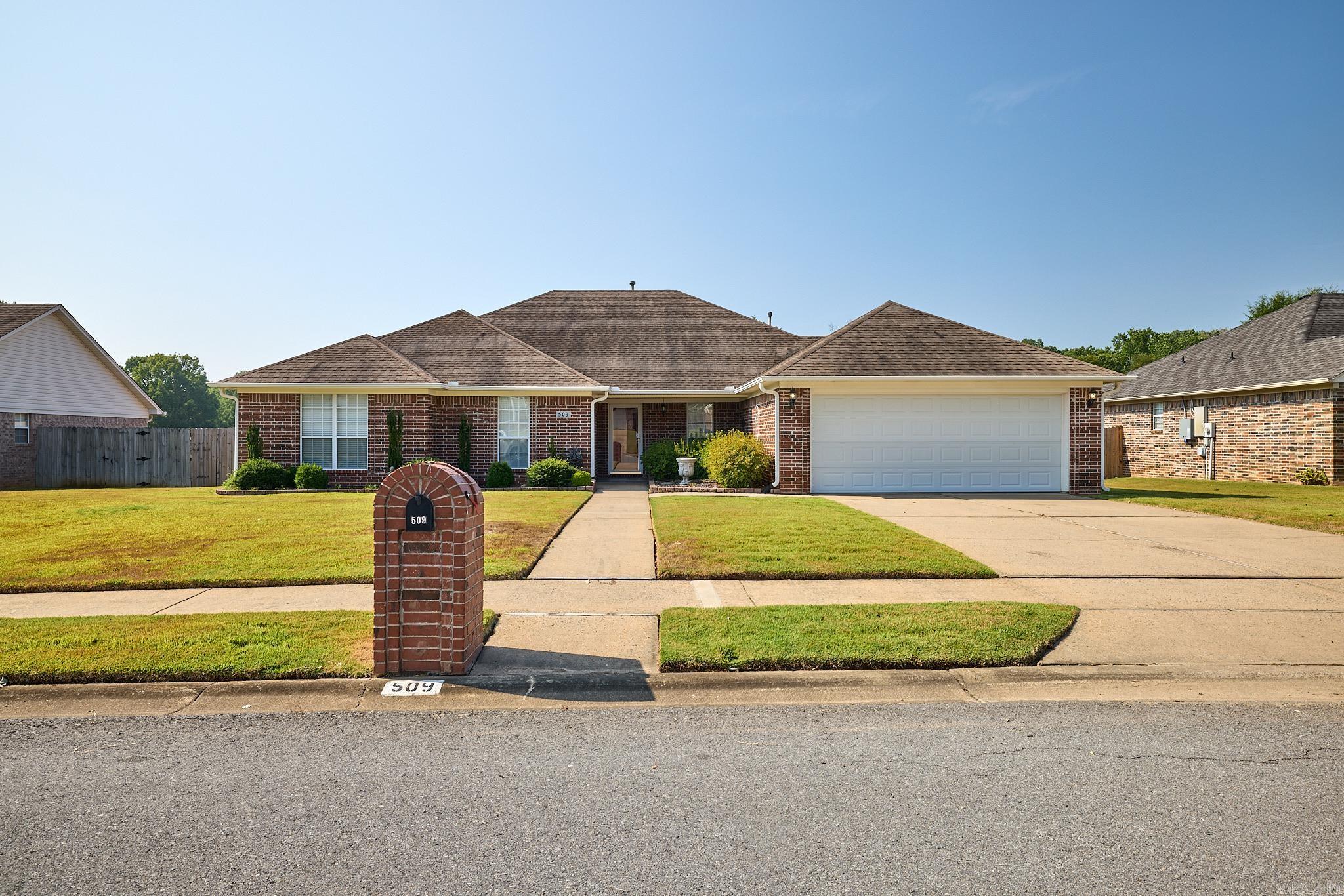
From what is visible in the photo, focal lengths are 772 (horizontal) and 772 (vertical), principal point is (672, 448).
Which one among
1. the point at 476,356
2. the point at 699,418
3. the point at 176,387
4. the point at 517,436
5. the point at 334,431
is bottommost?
the point at 517,436

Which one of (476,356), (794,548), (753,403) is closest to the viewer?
(794,548)

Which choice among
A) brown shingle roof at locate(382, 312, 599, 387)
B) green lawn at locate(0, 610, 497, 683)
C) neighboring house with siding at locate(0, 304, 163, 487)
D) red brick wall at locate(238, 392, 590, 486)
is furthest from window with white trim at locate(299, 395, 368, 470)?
green lawn at locate(0, 610, 497, 683)

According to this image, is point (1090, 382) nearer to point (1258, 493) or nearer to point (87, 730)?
point (1258, 493)

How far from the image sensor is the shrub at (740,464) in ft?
61.2

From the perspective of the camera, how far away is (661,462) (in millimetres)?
21750

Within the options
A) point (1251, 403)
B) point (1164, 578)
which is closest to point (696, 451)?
point (1164, 578)

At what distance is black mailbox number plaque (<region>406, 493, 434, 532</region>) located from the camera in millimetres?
5266

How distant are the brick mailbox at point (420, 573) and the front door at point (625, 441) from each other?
19.3m

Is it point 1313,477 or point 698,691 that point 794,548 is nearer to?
point 698,691

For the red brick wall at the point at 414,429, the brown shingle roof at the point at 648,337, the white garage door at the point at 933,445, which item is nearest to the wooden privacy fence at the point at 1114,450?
the white garage door at the point at 933,445

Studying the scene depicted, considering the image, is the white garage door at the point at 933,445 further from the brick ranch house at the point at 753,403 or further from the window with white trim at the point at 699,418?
the window with white trim at the point at 699,418

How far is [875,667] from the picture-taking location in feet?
17.9

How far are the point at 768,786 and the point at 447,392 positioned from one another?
18.7m

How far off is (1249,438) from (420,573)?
2657 cm
